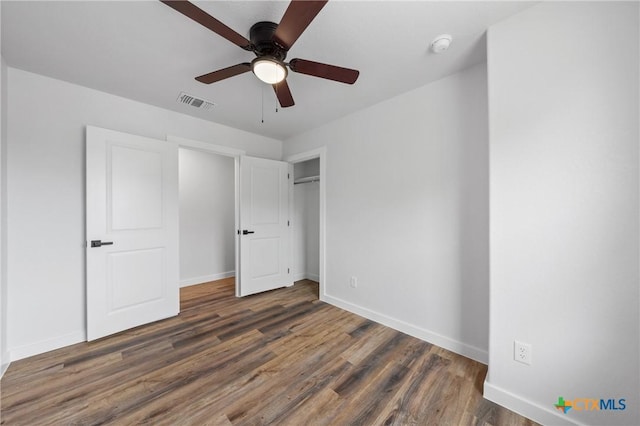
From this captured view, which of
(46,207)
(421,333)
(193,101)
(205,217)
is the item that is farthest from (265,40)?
(205,217)

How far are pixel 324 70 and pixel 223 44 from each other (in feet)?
2.67

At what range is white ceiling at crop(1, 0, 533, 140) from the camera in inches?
55.9

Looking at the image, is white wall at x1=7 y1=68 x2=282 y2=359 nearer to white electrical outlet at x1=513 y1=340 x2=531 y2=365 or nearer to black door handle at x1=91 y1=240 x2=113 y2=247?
black door handle at x1=91 y1=240 x2=113 y2=247

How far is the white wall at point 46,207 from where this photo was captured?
2.00m

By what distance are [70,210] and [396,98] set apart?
11.3ft

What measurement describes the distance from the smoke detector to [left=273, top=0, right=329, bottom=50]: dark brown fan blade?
1032 millimetres

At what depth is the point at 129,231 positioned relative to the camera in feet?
8.11

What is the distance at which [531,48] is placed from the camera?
1425mm

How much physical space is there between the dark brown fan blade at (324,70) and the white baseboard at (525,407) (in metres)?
2.24

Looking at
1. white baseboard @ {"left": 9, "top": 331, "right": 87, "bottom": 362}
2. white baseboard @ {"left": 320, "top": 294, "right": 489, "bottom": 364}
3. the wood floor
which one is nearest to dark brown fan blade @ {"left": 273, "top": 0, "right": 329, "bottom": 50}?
the wood floor

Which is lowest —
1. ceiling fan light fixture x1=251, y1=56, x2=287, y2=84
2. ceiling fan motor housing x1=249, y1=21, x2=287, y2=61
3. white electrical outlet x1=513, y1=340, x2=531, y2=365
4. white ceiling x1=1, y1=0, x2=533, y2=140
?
white electrical outlet x1=513, y1=340, x2=531, y2=365

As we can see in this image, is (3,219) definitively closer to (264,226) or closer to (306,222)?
(264,226)

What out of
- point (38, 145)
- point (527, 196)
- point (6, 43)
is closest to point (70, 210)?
point (38, 145)

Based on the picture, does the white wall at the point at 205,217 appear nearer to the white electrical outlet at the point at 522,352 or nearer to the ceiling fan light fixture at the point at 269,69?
the ceiling fan light fixture at the point at 269,69
